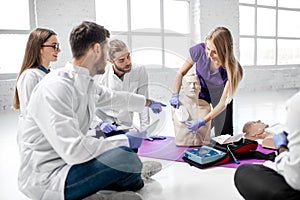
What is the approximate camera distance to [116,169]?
1155 millimetres

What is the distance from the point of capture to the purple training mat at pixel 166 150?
6.04 feet

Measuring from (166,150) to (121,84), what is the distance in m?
0.82

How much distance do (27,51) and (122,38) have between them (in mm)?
776

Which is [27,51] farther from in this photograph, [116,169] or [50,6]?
[50,6]

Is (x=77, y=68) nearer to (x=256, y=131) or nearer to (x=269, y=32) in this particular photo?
(x=256, y=131)

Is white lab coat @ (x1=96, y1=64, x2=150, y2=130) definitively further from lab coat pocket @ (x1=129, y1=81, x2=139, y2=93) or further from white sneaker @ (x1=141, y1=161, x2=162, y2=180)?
white sneaker @ (x1=141, y1=161, x2=162, y2=180)

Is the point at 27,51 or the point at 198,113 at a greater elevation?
the point at 27,51

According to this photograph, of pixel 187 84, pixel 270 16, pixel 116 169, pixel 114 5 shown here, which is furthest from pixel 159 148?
pixel 270 16

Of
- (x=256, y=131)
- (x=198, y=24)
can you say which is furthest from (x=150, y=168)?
(x=198, y=24)

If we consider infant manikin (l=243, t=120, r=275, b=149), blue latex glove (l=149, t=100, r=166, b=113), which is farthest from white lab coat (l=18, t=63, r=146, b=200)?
infant manikin (l=243, t=120, r=275, b=149)

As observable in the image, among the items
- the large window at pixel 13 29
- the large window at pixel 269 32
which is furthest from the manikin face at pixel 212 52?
the large window at pixel 269 32

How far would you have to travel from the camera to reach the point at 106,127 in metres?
1.45

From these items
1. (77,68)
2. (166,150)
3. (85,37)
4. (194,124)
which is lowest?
(166,150)

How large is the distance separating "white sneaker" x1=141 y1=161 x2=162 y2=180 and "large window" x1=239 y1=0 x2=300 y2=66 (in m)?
5.53
